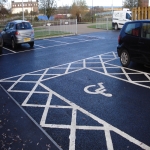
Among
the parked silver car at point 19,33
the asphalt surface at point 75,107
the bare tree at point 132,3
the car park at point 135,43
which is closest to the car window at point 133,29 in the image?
the car park at point 135,43

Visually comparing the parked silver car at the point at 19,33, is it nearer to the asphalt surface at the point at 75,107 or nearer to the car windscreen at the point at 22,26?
the car windscreen at the point at 22,26

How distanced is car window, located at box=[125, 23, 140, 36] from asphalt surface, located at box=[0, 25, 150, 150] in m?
1.37

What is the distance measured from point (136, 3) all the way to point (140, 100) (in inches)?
1403

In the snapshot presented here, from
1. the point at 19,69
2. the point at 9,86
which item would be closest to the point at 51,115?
the point at 9,86

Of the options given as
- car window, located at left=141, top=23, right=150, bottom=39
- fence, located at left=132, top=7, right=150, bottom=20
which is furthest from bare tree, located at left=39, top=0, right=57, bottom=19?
car window, located at left=141, top=23, right=150, bottom=39

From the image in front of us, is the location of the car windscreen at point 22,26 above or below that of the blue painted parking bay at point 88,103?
above

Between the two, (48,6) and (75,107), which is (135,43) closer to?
(75,107)

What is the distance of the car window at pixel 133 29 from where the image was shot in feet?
25.0

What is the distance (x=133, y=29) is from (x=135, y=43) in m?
0.60

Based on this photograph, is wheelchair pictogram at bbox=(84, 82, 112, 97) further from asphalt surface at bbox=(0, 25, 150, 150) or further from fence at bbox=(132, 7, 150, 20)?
fence at bbox=(132, 7, 150, 20)

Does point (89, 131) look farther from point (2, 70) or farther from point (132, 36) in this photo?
point (2, 70)

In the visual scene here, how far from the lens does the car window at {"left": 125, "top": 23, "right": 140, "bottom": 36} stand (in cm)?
761

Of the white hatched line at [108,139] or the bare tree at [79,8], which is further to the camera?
the bare tree at [79,8]

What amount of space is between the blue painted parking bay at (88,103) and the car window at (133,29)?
1.38 metres
